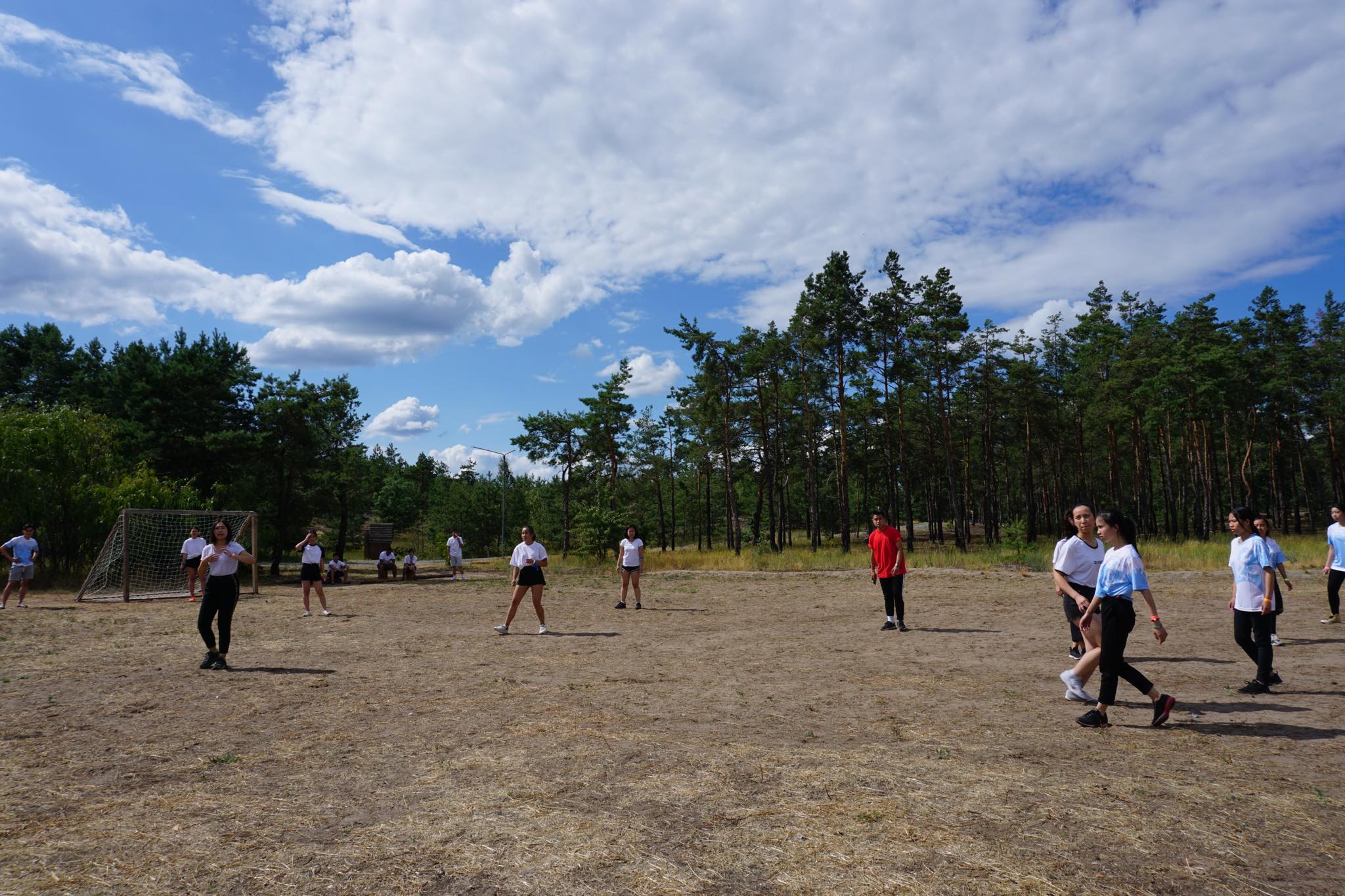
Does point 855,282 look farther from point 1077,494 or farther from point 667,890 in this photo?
point 667,890

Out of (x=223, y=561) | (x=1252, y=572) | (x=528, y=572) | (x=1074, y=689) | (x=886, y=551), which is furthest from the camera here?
(x=528, y=572)

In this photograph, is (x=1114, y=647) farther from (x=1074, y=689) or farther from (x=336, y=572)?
(x=336, y=572)

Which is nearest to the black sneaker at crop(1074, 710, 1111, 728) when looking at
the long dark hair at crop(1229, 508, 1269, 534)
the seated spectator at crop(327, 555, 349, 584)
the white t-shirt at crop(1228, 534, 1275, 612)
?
the white t-shirt at crop(1228, 534, 1275, 612)

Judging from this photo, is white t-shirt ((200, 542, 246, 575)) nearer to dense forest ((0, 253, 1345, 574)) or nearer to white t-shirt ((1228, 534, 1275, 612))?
white t-shirt ((1228, 534, 1275, 612))

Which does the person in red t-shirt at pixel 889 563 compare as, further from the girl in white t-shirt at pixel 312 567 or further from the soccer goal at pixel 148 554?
the soccer goal at pixel 148 554

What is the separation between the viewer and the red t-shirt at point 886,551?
1173 centimetres

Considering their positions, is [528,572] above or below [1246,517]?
below

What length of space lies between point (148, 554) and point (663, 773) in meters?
22.9

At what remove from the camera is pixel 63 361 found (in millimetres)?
57438

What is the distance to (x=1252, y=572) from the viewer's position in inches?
290

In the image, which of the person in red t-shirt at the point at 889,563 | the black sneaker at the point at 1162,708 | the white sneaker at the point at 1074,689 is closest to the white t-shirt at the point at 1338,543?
the person in red t-shirt at the point at 889,563

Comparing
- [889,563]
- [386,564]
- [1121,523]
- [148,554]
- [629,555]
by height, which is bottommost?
[386,564]

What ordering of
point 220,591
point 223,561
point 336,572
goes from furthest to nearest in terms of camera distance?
point 336,572, point 223,561, point 220,591

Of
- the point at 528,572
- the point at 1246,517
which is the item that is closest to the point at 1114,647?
the point at 1246,517
